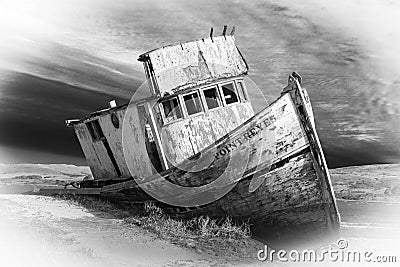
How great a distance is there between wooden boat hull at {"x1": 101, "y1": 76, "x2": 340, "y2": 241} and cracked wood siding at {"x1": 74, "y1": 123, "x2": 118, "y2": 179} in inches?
124

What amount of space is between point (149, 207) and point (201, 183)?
5.18ft

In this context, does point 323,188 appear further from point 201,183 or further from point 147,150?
point 147,150

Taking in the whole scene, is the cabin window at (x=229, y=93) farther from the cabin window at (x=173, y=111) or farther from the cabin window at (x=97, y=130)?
the cabin window at (x=97, y=130)

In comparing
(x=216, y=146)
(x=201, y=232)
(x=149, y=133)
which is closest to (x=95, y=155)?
(x=149, y=133)

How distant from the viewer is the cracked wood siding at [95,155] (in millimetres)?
10891

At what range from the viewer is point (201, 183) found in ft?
25.6

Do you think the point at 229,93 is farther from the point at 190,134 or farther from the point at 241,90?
the point at 190,134

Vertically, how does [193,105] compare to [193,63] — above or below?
below
